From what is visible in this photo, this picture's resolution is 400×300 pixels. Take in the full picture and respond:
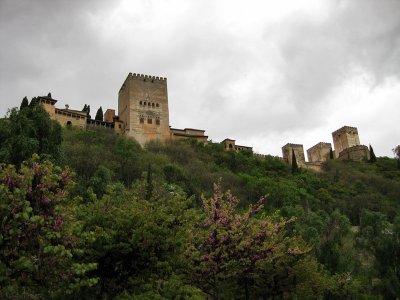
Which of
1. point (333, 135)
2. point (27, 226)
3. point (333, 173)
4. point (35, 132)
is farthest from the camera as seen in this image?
point (333, 135)

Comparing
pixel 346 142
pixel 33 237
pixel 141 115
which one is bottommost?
pixel 33 237

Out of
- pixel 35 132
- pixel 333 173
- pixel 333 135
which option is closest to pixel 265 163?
pixel 333 173

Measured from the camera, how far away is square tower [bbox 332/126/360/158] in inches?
4176

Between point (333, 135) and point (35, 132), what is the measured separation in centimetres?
9306

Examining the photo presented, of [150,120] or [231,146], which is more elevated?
[150,120]

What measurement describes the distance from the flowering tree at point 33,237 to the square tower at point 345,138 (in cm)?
10293

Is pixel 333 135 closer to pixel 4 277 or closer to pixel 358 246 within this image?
pixel 358 246

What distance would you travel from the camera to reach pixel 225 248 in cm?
1514

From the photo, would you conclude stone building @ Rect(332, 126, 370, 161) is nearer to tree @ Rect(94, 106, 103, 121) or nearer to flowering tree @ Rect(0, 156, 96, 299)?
tree @ Rect(94, 106, 103, 121)

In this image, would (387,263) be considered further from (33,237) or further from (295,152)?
(295,152)

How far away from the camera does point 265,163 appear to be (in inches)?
2950

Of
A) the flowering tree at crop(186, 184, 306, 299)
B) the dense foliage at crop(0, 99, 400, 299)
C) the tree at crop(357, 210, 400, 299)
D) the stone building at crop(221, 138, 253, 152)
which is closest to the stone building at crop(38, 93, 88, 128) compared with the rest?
the stone building at crop(221, 138, 253, 152)

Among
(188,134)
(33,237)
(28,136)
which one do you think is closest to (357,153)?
(188,134)

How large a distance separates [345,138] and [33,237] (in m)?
104
